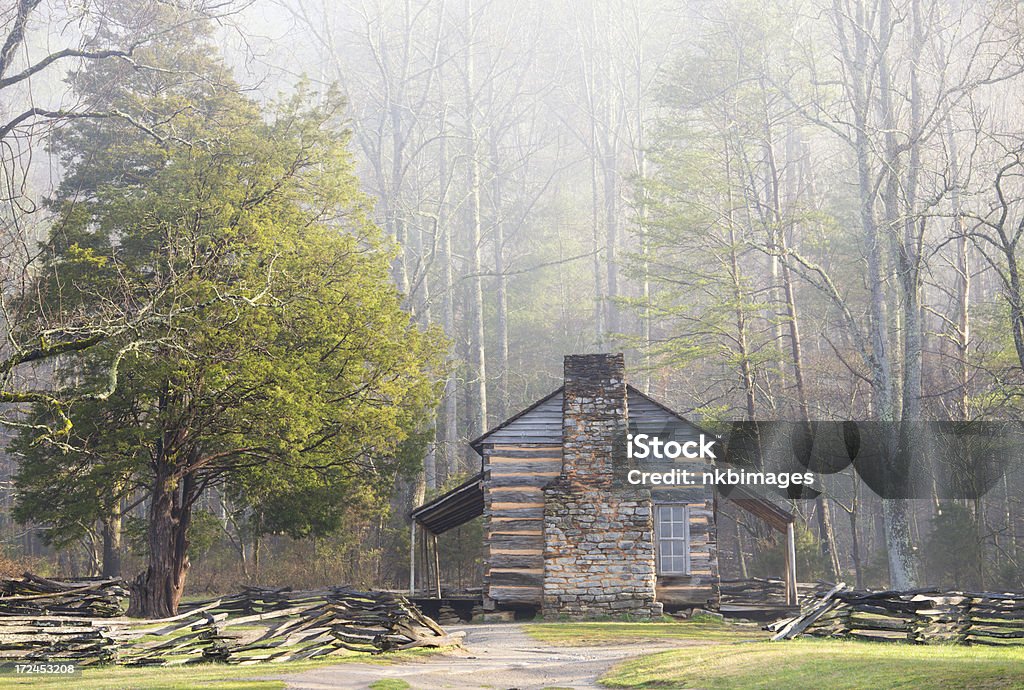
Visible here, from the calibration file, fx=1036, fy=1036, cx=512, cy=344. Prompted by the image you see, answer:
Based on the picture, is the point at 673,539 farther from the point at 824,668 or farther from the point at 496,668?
the point at 824,668

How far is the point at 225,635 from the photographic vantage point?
16.2 m

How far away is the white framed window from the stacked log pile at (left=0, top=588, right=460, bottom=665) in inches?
276

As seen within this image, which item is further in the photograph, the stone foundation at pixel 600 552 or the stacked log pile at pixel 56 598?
the stone foundation at pixel 600 552

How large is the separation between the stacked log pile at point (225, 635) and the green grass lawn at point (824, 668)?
4.98 meters

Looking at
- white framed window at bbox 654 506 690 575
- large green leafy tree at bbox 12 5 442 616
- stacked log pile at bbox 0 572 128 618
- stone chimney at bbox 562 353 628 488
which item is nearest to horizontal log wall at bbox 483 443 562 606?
stone chimney at bbox 562 353 628 488

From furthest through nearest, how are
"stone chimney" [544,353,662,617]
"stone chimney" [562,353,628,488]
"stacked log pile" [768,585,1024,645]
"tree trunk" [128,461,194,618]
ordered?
"stone chimney" [562,353,628,488] < "stone chimney" [544,353,662,617] < "tree trunk" [128,461,194,618] < "stacked log pile" [768,585,1024,645]

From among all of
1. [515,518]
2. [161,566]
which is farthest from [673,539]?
[161,566]

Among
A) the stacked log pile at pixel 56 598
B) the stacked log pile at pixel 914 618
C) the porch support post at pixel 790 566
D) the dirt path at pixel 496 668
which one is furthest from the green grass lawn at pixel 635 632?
the stacked log pile at pixel 56 598

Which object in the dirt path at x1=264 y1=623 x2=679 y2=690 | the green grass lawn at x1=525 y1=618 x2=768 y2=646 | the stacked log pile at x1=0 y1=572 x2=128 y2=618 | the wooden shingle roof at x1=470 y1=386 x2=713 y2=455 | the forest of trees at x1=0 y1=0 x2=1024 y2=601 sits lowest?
the green grass lawn at x1=525 y1=618 x2=768 y2=646

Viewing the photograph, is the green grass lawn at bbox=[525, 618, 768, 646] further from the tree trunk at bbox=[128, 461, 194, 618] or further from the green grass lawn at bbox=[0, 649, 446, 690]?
the tree trunk at bbox=[128, 461, 194, 618]

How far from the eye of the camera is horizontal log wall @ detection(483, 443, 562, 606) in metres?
23.7

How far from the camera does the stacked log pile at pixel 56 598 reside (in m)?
18.3

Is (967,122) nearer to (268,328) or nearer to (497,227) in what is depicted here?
(497,227)

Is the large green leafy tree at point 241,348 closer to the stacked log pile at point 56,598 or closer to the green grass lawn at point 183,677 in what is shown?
the stacked log pile at point 56,598
